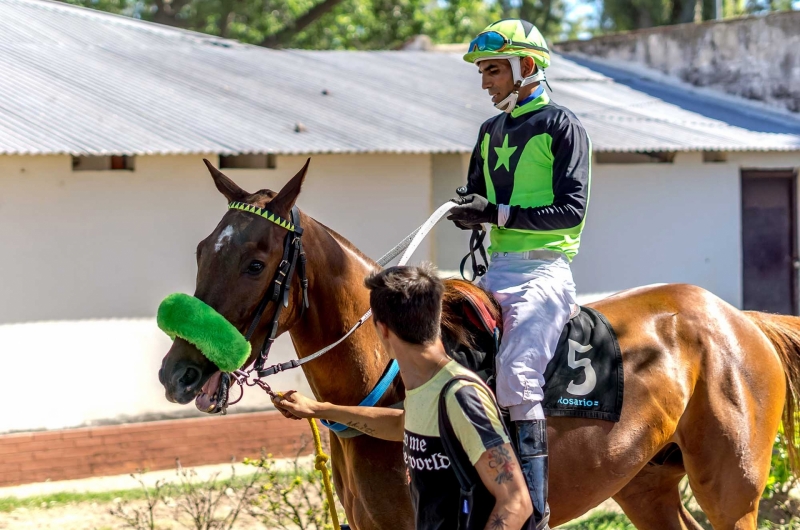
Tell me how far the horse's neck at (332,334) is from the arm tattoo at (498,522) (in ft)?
4.08

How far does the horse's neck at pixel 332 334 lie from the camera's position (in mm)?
3805

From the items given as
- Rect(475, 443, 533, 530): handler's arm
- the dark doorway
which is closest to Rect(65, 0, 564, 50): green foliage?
the dark doorway

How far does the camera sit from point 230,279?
349 centimetres

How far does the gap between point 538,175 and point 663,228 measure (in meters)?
7.88

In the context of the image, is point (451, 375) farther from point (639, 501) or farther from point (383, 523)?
point (639, 501)

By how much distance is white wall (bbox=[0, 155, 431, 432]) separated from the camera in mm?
8016

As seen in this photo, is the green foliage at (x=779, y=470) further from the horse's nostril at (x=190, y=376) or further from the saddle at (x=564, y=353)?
the horse's nostril at (x=190, y=376)

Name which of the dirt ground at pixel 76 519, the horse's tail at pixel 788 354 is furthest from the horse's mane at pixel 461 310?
the dirt ground at pixel 76 519

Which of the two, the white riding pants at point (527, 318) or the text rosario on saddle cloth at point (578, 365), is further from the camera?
the text rosario on saddle cloth at point (578, 365)

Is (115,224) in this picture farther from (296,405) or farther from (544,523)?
(544,523)

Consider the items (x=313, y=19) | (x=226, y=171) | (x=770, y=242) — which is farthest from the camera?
(x=313, y=19)

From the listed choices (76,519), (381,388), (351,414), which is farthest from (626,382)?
(76,519)

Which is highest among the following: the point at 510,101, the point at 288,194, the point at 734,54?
the point at 734,54

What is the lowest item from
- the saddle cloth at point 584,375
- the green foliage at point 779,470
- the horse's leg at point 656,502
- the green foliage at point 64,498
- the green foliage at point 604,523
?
the green foliage at point 64,498
